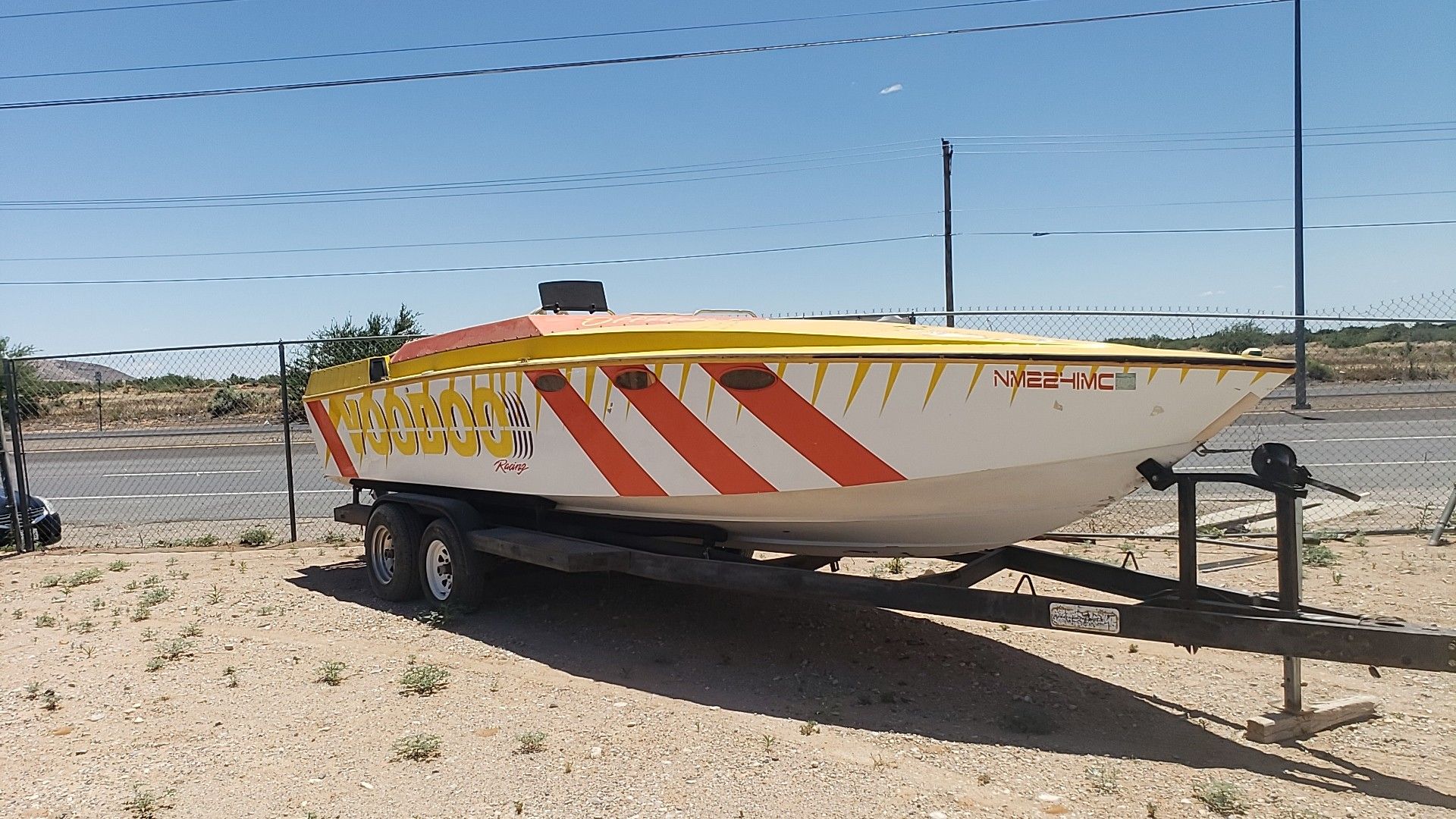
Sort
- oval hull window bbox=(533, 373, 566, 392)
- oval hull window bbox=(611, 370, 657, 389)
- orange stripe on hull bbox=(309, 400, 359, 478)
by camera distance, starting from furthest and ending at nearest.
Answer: orange stripe on hull bbox=(309, 400, 359, 478), oval hull window bbox=(533, 373, 566, 392), oval hull window bbox=(611, 370, 657, 389)

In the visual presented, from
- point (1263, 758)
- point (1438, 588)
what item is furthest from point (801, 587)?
point (1438, 588)

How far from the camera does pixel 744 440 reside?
5078 millimetres

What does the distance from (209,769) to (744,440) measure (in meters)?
2.83

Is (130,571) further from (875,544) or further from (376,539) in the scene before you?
(875,544)

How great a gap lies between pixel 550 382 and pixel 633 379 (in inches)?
26.5

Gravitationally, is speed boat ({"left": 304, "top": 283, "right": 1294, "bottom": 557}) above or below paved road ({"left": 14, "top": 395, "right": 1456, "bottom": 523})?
above

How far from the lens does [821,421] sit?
4816 millimetres

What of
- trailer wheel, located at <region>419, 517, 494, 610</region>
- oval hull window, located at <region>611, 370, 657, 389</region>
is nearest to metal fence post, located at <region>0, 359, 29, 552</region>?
trailer wheel, located at <region>419, 517, 494, 610</region>

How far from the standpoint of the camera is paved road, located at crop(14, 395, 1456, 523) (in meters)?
11.4

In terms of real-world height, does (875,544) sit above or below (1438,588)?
above

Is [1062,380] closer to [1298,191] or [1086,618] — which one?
[1086,618]

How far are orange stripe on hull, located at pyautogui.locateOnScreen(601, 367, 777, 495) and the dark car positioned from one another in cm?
846

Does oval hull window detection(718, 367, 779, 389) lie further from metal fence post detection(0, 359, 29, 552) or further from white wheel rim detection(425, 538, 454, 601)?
Result: metal fence post detection(0, 359, 29, 552)

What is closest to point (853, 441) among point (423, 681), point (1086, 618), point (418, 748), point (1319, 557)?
point (1086, 618)
